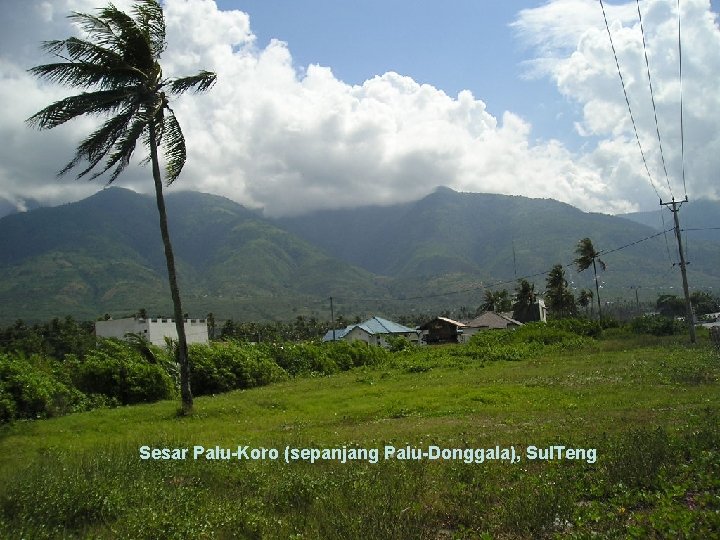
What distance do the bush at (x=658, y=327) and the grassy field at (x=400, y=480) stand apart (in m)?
36.9

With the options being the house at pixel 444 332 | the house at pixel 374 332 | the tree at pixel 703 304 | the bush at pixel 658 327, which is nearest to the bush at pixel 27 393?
the bush at pixel 658 327

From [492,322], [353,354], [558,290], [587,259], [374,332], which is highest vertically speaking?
[587,259]

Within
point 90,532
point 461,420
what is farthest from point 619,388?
point 90,532

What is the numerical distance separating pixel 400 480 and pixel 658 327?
4763cm

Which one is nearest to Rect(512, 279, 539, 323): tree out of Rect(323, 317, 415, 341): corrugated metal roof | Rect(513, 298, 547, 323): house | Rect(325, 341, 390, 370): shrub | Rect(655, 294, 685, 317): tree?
Rect(513, 298, 547, 323): house

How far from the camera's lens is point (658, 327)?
48.3 meters

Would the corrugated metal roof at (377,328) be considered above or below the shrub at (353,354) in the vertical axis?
above

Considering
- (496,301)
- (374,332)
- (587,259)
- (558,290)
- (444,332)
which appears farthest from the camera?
(496,301)

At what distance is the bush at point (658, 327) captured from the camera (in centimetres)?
4778

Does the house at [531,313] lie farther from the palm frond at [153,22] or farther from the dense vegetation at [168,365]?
the palm frond at [153,22]

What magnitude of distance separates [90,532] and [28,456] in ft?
21.3

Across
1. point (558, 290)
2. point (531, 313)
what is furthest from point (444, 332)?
point (531, 313)

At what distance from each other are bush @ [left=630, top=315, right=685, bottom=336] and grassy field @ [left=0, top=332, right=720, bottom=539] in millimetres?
36931

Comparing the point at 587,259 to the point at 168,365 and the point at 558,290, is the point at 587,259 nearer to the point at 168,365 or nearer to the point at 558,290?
the point at 558,290
